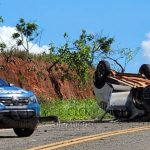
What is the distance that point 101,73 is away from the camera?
23141mm

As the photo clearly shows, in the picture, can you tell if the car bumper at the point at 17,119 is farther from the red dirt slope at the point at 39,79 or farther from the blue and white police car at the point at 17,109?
the red dirt slope at the point at 39,79

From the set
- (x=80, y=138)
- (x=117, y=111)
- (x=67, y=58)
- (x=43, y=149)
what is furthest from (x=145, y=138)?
(x=67, y=58)

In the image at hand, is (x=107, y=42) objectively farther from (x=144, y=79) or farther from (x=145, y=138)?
(x=145, y=138)

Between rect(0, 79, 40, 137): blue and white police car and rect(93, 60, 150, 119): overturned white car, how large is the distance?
320 inches

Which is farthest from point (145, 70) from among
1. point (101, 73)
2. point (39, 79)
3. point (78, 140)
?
point (39, 79)

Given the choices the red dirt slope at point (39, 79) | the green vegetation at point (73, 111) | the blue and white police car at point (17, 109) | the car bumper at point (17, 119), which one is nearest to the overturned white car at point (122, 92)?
the green vegetation at point (73, 111)

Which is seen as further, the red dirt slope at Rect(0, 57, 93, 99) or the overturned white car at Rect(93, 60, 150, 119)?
the red dirt slope at Rect(0, 57, 93, 99)

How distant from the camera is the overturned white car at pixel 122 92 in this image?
21.9 meters

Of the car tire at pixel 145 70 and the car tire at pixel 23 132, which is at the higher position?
the car tire at pixel 145 70

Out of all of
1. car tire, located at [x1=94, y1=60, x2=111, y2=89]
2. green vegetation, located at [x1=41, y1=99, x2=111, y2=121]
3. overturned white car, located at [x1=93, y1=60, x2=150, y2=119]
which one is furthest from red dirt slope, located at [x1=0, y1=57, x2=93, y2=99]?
overturned white car, located at [x1=93, y1=60, x2=150, y2=119]

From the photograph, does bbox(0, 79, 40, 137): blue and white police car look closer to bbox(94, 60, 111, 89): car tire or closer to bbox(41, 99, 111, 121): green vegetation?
bbox(94, 60, 111, 89): car tire

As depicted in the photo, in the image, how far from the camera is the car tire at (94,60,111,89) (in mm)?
22892

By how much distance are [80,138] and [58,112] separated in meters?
16.0

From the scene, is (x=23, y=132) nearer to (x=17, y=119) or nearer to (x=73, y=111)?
(x=17, y=119)
